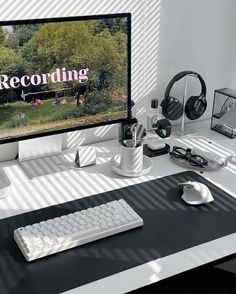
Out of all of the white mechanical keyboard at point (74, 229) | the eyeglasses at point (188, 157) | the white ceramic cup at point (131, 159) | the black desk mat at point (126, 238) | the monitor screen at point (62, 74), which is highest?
the monitor screen at point (62, 74)

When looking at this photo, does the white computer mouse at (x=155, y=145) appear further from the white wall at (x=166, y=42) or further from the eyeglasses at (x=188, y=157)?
the white wall at (x=166, y=42)

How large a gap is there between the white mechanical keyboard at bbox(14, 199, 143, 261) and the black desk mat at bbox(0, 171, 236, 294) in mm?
17

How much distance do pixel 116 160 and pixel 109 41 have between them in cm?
41

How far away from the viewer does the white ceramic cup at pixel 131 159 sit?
1564 millimetres

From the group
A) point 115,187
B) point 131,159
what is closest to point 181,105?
point 131,159

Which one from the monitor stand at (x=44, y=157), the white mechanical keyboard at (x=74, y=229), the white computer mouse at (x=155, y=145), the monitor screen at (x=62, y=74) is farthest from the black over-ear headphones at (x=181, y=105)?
the white mechanical keyboard at (x=74, y=229)

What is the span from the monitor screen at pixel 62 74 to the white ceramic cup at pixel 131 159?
0.13m

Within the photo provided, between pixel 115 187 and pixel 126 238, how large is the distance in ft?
0.92

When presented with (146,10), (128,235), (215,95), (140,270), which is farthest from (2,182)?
(215,95)

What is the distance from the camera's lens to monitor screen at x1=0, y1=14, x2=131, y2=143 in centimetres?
138

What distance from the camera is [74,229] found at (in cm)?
126

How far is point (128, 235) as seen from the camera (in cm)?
128

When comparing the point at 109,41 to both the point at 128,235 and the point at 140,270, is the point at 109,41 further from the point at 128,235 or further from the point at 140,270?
the point at 140,270

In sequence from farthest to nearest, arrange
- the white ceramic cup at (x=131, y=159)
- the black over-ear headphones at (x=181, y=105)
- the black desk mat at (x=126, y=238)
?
the black over-ear headphones at (x=181, y=105) → the white ceramic cup at (x=131, y=159) → the black desk mat at (x=126, y=238)
